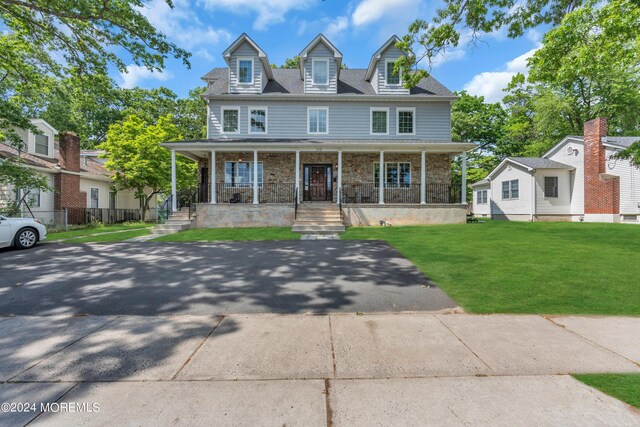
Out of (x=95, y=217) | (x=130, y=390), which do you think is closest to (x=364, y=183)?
(x=130, y=390)

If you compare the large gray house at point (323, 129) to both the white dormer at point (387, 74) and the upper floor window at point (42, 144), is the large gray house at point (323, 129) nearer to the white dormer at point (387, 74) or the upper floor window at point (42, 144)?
the white dormer at point (387, 74)

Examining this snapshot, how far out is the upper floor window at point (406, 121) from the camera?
1647 cm

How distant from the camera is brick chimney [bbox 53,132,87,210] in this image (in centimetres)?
1697

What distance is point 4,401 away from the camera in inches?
86.4

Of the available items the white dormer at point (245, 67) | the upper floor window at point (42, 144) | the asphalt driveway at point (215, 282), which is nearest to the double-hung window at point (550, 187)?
the asphalt driveway at point (215, 282)

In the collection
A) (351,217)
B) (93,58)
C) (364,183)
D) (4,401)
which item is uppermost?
(93,58)

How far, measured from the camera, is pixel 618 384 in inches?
92.3

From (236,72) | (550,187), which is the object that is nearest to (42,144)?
(236,72)

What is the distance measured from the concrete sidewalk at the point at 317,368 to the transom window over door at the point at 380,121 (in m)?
14.2

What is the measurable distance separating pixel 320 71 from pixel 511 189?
15495 mm

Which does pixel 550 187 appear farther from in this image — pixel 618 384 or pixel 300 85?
pixel 618 384

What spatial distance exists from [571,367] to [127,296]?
5.78 m

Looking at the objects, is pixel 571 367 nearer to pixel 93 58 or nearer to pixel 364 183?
pixel 364 183

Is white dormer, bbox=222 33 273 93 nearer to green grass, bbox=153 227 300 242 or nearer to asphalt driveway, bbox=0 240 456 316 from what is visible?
green grass, bbox=153 227 300 242
